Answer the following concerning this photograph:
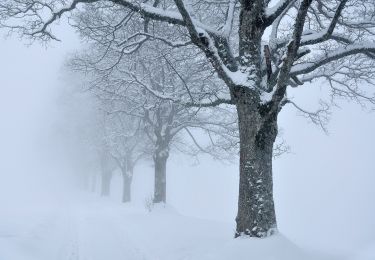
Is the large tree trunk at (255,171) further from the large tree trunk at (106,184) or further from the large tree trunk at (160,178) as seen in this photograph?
the large tree trunk at (106,184)

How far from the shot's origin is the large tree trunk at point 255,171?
726 centimetres

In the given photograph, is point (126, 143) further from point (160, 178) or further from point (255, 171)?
point (255, 171)

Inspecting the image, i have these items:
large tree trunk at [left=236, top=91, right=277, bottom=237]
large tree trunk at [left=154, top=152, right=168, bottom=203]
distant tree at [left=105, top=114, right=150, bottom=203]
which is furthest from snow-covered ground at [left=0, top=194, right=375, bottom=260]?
distant tree at [left=105, top=114, right=150, bottom=203]

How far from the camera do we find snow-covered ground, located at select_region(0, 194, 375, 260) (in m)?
6.95

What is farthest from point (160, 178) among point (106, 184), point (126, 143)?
point (106, 184)

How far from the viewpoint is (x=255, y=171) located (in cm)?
734

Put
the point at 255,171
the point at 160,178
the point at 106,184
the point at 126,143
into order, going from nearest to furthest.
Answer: the point at 255,171, the point at 160,178, the point at 126,143, the point at 106,184

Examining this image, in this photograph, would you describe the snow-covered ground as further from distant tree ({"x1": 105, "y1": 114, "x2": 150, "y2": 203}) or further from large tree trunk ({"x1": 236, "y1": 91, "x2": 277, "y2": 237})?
distant tree ({"x1": 105, "y1": 114, "x2": 150, "y2": 203})

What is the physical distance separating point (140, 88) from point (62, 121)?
82.2 ft

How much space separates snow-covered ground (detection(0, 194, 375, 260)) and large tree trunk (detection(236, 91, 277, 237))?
31cm

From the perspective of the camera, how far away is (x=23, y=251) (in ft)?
28.8

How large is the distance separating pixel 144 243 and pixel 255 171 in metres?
4.86

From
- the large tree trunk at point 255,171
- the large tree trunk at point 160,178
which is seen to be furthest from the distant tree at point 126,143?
the large tree trunk at point 255,171

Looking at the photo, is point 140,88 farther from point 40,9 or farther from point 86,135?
point 86,135
